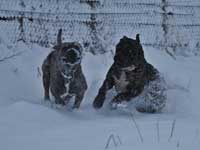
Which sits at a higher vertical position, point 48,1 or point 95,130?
point 48,1

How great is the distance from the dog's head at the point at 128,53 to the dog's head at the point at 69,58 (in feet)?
1.21

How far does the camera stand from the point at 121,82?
21.2 feet

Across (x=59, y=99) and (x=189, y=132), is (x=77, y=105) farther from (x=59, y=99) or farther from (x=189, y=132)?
(x=189, y=132)

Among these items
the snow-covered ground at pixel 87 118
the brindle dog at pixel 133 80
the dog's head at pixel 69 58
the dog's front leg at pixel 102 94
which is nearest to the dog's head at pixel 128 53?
the brindle dog at pixel 133 80

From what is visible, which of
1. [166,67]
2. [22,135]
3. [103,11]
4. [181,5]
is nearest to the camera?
[22,135]

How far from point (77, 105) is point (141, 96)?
70 cm

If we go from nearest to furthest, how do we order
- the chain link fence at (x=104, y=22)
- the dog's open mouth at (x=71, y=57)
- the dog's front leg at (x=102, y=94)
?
1. the dog's open mouth at (x=71, y=57)
2. the dog's front leg at (x=102, y=94)
3. the chain link fence at (x=104, y=22)

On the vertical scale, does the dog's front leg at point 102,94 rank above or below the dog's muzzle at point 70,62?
below

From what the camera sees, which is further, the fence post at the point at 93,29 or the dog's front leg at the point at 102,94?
the fence post at the point at 93,29

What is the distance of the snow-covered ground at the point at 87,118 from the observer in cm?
483

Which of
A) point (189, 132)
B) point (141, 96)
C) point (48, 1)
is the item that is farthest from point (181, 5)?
point (189, 132)

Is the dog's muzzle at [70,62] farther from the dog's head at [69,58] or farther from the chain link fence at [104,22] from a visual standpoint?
the chain link fence at [104,22]

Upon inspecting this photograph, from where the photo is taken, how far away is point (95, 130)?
17.3 ft

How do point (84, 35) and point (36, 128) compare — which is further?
point (84, 35)
